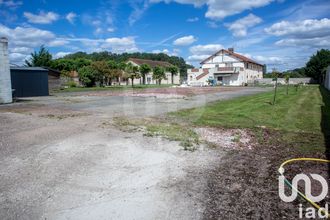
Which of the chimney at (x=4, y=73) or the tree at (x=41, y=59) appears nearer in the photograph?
the chimney at (x=4, y=73)

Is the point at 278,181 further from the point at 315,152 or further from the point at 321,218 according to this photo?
the point at 315,152

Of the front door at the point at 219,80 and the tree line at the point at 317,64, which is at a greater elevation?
the tree line at the point at 317,64

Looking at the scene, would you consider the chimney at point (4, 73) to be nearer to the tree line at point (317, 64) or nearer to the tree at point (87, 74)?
the tree at point (87, 74)

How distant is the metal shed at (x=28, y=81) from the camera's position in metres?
20.3

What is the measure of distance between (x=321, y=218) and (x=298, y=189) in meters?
0.65

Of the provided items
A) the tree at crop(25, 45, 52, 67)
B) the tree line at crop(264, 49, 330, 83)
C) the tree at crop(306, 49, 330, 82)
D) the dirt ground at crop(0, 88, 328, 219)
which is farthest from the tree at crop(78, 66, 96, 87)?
the tree at crop(306, 49, 330, 82)

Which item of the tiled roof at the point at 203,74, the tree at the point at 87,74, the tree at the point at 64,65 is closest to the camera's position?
the tree at the point at 87,74

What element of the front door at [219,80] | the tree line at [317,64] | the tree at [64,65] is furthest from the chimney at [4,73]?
the tree line at [317,64]

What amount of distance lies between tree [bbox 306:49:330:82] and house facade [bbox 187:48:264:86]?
41.4 ft

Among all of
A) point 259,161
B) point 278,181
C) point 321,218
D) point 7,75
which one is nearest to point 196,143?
point 259,161

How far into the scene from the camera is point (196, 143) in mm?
5711

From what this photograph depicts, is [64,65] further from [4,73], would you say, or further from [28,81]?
[4,73]

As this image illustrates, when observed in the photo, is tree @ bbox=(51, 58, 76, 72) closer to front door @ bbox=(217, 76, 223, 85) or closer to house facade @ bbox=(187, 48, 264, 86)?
house facade @ bbox=(187, 48, 264, 86)

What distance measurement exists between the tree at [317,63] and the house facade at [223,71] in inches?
497
